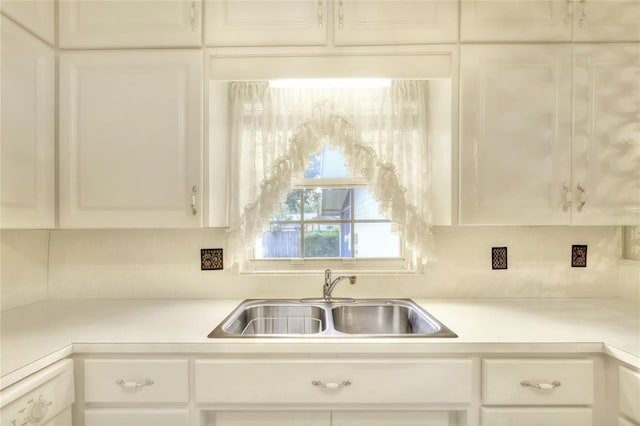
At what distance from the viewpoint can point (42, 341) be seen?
3.78 feet

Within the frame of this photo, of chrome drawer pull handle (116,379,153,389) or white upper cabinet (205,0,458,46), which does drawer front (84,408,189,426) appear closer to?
chrome drawer pull handle (116,379,153,389)

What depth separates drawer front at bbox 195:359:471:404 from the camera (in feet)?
3.75

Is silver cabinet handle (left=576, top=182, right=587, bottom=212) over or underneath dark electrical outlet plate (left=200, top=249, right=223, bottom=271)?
over

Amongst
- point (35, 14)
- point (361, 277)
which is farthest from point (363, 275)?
point (35, 14)

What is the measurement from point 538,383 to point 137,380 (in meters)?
1.37

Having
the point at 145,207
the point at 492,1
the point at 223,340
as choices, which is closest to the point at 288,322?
the point at 223,340

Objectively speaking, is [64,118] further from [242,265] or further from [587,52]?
[587,52]

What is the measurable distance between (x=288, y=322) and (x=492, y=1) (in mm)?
1738

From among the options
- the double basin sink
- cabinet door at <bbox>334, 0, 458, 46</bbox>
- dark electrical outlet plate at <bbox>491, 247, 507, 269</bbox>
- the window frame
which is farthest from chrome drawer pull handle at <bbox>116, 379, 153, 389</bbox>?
dark electrical outlet plate at <bbox>491, 247, 507, 269</bbox>

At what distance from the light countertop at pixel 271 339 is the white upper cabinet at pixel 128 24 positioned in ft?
3.87

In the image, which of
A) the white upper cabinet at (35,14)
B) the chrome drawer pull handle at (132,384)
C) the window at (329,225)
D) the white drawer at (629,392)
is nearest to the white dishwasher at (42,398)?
the chrome drawer pull handle at (132,384)

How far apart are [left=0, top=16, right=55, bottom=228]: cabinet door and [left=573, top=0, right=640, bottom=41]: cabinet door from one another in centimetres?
227

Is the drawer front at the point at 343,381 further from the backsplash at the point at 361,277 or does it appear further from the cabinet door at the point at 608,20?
the cabinet door at the point at 608,20

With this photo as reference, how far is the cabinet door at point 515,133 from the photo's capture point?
1440 millimetres
